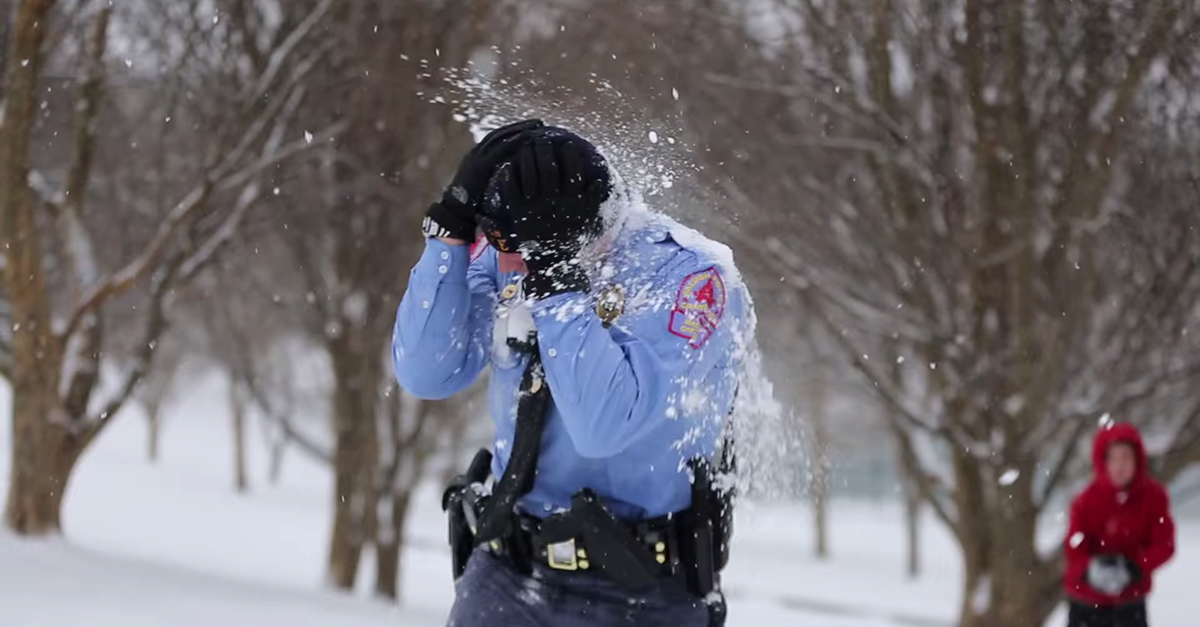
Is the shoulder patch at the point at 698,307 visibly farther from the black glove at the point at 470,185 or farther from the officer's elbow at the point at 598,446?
the black glove at the point at 470,185

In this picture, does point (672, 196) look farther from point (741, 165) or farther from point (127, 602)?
point (741, 165)

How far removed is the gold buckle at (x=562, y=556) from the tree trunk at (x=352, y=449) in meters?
8.83

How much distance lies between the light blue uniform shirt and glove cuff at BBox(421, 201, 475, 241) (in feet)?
0.08

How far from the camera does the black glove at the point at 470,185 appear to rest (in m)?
2.63

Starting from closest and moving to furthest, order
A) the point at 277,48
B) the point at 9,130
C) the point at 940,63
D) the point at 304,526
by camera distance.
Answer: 1. the point at 9,130
2. the point at 940,63
3. the point at 277,48
4. the point at 304,526

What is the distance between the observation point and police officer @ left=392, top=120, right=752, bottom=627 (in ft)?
8.36

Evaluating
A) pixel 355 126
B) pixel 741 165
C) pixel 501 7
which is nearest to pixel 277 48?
pixel 355 126

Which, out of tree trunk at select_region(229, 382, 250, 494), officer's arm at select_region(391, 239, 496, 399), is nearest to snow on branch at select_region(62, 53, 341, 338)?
officer's arm at select_region(391, 239, 496, 399)

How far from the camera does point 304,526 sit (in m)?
30.7

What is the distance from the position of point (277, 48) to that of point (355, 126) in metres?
0.85

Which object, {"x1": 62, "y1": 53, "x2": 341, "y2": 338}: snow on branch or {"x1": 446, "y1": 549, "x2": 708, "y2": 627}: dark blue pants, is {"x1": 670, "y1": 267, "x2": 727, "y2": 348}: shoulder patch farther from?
{"x1": 62, "y1": 53, "x2": 341, "y2": 338}: snow on branch

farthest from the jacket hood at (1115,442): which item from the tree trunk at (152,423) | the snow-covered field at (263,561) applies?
the tree trunk at (152,423)

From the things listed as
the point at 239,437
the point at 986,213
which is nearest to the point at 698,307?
the point at 986,213

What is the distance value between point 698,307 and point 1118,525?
4470 mm
